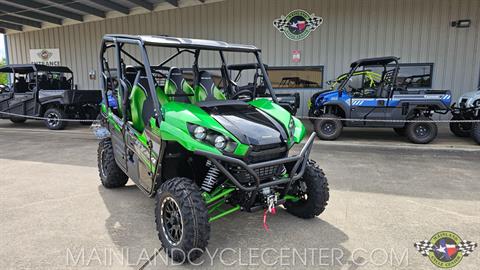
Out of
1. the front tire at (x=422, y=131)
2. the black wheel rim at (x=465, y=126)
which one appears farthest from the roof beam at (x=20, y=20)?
the black wheel rim at (x=465, y=126)

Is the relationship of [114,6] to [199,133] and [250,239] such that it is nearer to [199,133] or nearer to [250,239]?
[199,133]

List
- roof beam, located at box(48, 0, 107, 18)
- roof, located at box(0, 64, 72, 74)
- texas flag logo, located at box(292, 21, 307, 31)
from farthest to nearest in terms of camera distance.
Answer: texas flag logo, located at box(292, 21, 307, 31)
roof beam, located at box(48, 0, 107, 18)
roof, located at box(0, 64, 72, 74)

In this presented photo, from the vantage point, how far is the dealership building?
9.63m

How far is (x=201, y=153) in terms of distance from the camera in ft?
8.14

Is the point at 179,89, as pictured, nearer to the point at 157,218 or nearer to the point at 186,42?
the point at 186,42

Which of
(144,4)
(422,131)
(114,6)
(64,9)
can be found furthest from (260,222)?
(64,9)

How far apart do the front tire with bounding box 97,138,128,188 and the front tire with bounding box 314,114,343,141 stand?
15.7 feet

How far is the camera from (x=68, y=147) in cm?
724

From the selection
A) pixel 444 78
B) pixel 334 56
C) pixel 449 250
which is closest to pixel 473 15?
pixel 444 78

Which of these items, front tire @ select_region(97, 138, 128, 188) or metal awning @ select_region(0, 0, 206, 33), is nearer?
front tire @ select_region(97, 138, 128, 188)

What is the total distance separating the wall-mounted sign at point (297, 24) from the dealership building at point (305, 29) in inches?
1.2

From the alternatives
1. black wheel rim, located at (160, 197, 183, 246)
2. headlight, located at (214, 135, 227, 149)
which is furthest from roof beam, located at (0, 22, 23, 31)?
headlight, located at (214, 135, 227, 149)

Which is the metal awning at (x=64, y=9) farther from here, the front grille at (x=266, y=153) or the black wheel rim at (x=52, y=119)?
the front grille at (x=266, y=153)

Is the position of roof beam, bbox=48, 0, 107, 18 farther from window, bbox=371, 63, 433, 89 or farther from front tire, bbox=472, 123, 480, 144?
front tire, bbox=472, 123, 480, 144
